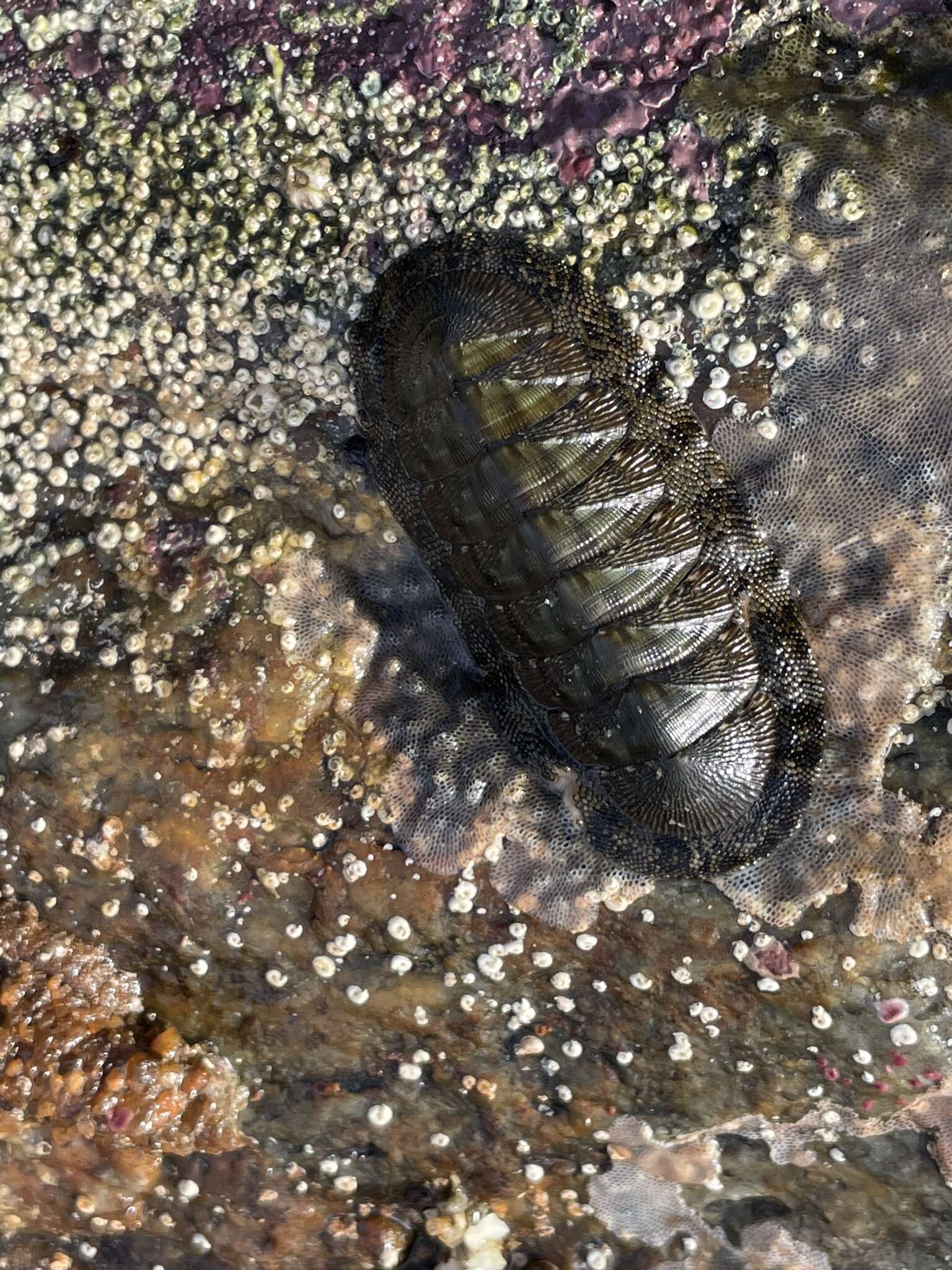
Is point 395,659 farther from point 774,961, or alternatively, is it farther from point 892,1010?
point 892,1010

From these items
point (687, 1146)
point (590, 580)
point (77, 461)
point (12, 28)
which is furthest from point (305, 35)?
point (687, 1146)

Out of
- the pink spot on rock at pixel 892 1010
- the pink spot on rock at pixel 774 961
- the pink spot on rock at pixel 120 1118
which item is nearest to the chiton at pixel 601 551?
the pink spot on rock at pixel 774 961

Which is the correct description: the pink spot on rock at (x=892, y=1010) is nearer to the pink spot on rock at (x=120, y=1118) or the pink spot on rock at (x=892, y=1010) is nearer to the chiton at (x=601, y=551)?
the chiton at (x=601, y=551)

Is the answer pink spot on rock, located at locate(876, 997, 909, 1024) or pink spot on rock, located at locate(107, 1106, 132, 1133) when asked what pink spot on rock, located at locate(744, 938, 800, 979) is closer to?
pink spot on rock, located at locate(876, 997, 909, 1024)

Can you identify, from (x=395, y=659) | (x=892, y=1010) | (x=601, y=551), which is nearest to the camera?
(x=601, y=551)

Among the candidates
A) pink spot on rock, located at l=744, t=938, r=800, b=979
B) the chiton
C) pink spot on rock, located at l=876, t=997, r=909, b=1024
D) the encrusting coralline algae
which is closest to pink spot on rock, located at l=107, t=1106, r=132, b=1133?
the encrusting coralline algae

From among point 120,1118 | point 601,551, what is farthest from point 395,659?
point 120,1118
